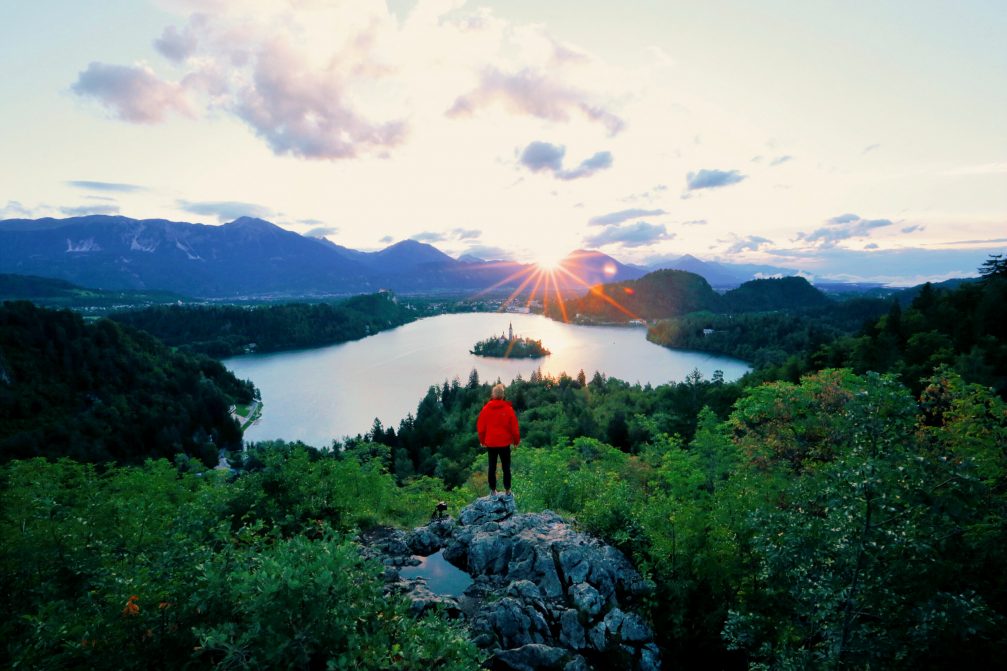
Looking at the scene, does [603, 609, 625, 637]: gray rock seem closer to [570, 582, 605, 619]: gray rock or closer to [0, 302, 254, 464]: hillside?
[570, 582, 605, 619]: gray rock

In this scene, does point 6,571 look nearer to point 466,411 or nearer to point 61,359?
point 466,411

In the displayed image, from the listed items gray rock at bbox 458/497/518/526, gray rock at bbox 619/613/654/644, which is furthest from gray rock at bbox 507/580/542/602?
gray rock at bbox 458/497/518/526

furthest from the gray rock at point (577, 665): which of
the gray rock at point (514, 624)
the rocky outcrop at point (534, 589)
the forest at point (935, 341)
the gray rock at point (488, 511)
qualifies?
the forest at point (935, 341)

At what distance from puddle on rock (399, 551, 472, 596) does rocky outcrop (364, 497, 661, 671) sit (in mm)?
175

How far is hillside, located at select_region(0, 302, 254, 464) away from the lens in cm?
5934

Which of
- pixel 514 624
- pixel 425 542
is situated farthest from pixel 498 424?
pixel 514 624

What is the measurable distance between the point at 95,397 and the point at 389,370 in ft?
200

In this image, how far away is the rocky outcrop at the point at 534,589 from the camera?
8125 millimetres

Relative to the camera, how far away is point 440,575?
9.93m

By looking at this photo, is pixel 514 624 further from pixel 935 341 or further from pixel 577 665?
pixel 935 341

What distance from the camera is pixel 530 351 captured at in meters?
145

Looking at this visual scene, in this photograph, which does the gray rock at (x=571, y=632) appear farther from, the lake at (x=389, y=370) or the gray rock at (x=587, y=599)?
the lake at (x=389, y=370)

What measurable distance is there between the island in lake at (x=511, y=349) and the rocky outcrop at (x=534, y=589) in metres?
130

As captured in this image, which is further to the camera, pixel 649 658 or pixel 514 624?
pixel 649 658
